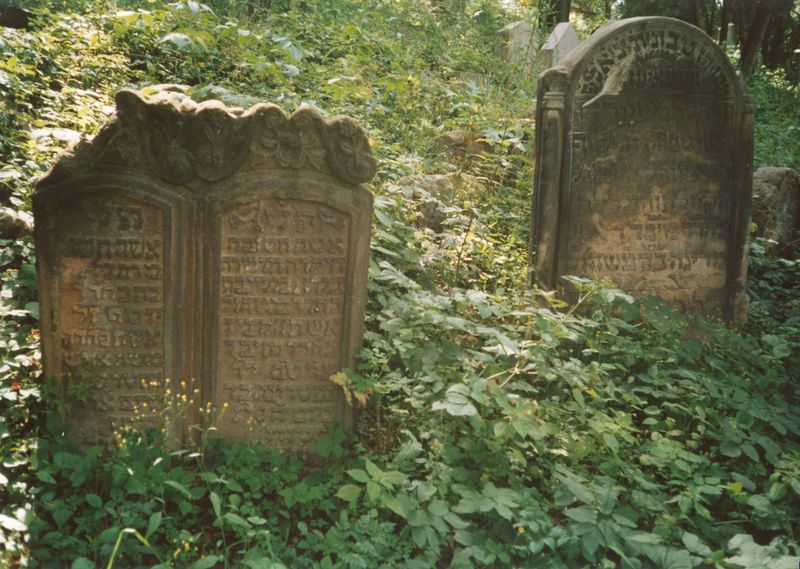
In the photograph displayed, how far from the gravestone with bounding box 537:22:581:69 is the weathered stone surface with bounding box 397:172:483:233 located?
14.0ft

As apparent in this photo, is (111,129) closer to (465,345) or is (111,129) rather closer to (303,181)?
(303,181)

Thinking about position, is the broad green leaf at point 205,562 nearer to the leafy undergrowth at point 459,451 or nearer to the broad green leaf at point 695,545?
the leafy undergrowth at point 459,451

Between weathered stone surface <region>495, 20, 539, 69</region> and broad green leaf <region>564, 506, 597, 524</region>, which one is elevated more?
weathered stone surface <region>495, 20, 539, 69</region>


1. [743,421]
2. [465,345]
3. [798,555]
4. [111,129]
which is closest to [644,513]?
[798,555]

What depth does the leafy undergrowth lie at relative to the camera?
264 centimetres

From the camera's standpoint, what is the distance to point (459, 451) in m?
3.00

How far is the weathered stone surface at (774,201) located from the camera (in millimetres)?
5906

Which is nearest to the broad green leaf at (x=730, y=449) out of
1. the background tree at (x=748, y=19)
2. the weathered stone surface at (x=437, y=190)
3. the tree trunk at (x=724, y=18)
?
the weathered stone surface at (x=437, y=190)

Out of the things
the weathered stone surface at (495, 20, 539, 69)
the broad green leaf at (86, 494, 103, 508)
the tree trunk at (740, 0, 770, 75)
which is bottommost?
the broad green leaf at (86, 494, 103, 508)

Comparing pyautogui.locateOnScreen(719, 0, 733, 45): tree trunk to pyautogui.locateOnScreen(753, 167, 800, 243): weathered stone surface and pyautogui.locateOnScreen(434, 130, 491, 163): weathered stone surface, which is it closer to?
pyautogui.locateOnScreen(753, 167, 800, 243): weathered stone surface

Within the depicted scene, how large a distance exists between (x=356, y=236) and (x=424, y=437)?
39.8 inches

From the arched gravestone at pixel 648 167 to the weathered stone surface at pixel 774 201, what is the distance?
4.81 ft

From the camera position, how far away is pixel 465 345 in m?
3.63

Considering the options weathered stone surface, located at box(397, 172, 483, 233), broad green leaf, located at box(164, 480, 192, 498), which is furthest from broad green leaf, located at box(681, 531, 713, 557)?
weathered stone surface, located at box(397, 172, 483, 233)
